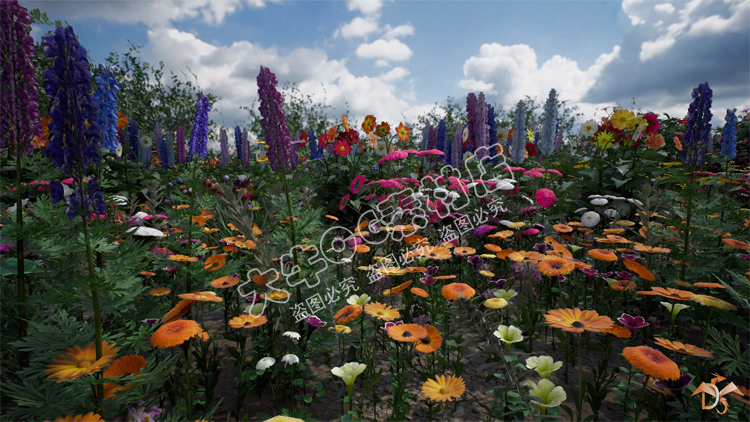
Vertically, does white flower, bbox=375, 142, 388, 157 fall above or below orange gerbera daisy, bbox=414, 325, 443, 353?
above

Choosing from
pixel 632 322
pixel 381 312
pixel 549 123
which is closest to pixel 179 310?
pixel 381 312

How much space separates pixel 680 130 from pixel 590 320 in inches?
340

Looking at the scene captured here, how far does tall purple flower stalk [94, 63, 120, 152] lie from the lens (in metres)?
2.20

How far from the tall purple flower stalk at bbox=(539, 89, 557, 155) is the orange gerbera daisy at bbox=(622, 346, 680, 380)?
5.11 m

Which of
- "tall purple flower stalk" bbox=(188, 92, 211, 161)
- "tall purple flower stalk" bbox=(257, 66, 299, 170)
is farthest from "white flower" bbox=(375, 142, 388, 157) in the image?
"tall purple flower stalk" bbox=(257, 66, 299, 170)

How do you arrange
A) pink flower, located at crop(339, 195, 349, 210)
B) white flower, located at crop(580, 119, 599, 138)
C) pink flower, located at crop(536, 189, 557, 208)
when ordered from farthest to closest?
white flower, located at crop(580, 119, 599, 138) < pink flower, located at crop(339, 195, 349, 210) < pink flower, located at crop(536, 189, 557, 208)

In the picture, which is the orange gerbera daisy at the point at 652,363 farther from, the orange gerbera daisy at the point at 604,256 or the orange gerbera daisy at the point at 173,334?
the orange gerbera daisy at the point at 173,334

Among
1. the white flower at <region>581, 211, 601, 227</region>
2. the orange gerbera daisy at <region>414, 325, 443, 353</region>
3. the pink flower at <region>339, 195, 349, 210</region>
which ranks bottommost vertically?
the orange gerbera daisy at <region>414, 325, 443, 353</region>

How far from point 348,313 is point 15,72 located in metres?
1.58

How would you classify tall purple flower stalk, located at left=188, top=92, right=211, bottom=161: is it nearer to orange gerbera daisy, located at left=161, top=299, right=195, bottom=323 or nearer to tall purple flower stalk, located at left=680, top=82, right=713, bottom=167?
orange gerbera daisy, located at left=161, top=299, right=195, bottom=323

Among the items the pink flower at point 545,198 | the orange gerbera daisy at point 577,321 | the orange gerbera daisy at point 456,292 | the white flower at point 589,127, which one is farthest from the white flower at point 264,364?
the white flower at point 589,127

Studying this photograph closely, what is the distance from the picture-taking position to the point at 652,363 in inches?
46.1

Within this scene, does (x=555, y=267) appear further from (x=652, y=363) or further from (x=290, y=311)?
(x=290, y=311)

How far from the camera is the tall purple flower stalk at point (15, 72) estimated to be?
3.74 ft
